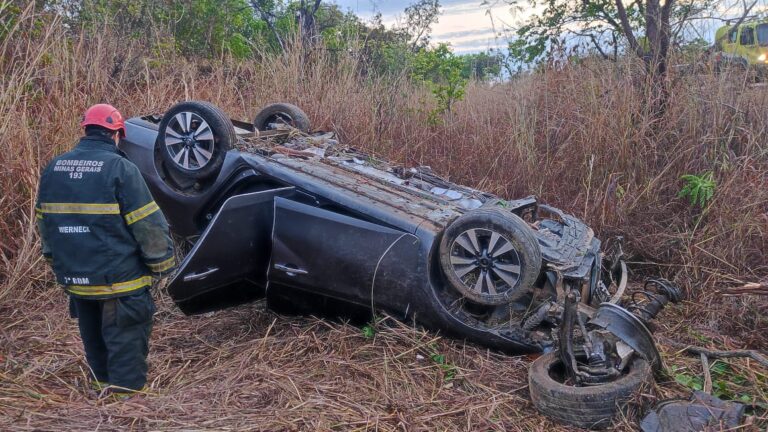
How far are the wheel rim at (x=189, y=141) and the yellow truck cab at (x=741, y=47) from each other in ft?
15.8

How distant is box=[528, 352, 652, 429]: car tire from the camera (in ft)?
9.29

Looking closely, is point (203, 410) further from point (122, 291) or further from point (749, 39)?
point (749, 39)

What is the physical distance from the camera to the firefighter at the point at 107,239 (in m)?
3.03

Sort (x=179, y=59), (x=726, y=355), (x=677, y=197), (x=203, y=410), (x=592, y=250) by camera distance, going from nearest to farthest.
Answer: (x=203, y=410)
(x=726, y=355)
(x=592, y=250)
(x=677, y=197)
(x=179, y=59)

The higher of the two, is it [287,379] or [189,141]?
[189,141]

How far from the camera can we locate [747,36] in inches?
256

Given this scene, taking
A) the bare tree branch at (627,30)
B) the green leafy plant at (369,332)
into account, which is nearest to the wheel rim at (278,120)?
the green leafy plant at (369,332)

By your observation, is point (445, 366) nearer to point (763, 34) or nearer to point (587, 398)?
point (587, 398)

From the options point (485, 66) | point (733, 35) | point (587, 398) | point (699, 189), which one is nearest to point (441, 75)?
point (485, 66)

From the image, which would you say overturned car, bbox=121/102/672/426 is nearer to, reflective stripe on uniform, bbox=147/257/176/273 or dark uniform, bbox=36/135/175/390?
reflective stripe on uniform, bbox=147/257/176/273

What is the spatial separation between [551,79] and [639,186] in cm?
168

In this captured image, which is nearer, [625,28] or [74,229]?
[74,229]

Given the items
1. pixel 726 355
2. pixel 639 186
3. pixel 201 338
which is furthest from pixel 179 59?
pixel 726 355

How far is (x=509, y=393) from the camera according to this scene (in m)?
3.19
